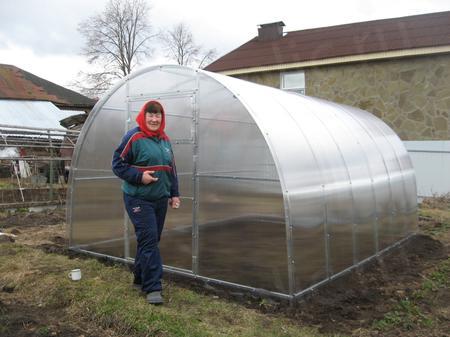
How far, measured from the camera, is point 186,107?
620cm

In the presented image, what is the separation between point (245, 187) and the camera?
546 cm

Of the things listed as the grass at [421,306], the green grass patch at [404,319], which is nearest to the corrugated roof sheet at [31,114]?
the grass at [421,306]

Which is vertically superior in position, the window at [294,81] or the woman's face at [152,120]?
the window at [294,81]

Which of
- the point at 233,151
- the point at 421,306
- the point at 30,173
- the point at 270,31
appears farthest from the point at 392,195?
the point at 270,31

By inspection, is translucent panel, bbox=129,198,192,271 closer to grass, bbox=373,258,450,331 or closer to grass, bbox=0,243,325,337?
grass, bbox=0,243,325,337

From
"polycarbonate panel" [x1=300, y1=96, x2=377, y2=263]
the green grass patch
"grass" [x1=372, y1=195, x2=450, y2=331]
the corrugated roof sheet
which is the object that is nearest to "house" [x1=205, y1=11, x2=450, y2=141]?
"polycarbonate panel" [x1=300, y1=96, x2=377, y2=263]

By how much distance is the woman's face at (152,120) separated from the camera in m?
5.05

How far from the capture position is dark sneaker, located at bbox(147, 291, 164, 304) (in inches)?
194

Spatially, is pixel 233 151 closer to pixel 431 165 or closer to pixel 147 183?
pixel 147 183

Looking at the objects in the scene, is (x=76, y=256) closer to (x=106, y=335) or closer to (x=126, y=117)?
(x=126, y=117)

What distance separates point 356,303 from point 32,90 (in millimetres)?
25564

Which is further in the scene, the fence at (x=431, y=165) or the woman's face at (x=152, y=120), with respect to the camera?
the fence at (x=431, y=165)

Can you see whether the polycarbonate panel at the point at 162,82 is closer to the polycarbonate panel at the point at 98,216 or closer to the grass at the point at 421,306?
the polycarbonate panel at the point at 98,216

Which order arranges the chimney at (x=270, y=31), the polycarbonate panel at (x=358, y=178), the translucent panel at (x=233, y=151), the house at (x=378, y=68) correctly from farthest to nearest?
the chimney at (x=270, y=31)
the house at (x=378, y=68)
the polycarbonate panel at (x=358, y=178)
the translucent panel at (x=233, y=151)
